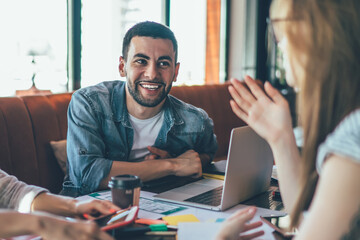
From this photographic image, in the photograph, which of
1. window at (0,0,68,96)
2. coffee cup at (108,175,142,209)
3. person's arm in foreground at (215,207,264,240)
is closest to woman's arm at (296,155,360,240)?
person's arm in foreground at (215,207,264,240)

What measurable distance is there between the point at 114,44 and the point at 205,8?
6.00 ft

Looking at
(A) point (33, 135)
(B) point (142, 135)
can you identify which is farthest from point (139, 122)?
(A) point (33, 135)

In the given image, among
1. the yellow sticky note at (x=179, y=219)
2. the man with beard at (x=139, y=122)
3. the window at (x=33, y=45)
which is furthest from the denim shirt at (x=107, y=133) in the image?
the window at (x=33, y=45)

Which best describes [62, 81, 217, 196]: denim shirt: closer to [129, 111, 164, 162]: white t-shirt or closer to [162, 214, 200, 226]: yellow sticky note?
[129, 111, 164, 162]: white t-shirt

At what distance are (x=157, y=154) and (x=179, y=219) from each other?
68 cm

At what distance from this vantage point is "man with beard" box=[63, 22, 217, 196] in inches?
68.5

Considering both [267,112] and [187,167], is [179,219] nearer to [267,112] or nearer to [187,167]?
[267,112]

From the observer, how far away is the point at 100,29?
3564mm

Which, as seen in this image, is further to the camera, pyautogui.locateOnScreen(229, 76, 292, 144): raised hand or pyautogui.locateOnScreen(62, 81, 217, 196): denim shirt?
pyautogui.locateOnScreen(62, 81, 217, 196): denim shirt

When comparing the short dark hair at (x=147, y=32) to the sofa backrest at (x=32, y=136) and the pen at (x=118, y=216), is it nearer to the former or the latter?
the sofa backrest at (x=32, y=136)

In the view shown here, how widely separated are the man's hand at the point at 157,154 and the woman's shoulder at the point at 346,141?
1140 millimetres

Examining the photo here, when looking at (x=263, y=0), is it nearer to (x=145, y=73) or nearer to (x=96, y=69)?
(x=96, y=69)

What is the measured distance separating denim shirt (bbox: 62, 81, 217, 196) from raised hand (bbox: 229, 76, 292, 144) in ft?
2.32

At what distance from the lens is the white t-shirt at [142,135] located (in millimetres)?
1946
